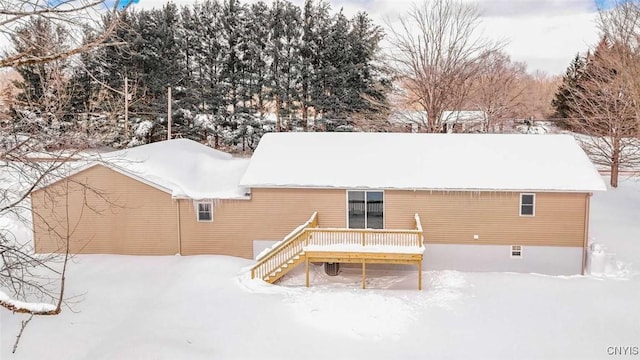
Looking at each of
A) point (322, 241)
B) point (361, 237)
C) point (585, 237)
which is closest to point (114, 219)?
point (322, 241)

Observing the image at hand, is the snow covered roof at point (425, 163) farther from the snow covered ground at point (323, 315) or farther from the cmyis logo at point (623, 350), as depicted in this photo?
the cmyis logo at point (623, 350)

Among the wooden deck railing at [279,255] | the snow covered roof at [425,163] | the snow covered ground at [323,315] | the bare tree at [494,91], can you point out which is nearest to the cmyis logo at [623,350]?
the snow covered ground at [323,315]

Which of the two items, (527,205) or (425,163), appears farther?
(425,163)

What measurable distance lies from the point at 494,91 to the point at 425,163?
19.6 meters

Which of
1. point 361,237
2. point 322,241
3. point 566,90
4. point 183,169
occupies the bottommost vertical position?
point 322,241

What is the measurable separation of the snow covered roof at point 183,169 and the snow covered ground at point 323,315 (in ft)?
7.44

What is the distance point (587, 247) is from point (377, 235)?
6.86 meters

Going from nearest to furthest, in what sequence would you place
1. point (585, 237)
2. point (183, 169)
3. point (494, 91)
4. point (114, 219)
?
point (585, 237) < point (114, 219) < point (183, 169) < point (494, 91)

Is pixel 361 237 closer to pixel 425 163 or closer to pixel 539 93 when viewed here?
pixel 425 163

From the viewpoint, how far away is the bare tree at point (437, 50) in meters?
26.4

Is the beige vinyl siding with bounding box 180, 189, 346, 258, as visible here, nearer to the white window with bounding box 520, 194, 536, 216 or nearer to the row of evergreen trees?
the white window with bounding box 520, 194, 536, 216

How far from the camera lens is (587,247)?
1470 centimetres

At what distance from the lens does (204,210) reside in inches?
610

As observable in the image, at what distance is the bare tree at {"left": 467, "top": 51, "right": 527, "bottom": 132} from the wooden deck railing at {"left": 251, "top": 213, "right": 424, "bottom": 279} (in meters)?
18.2
